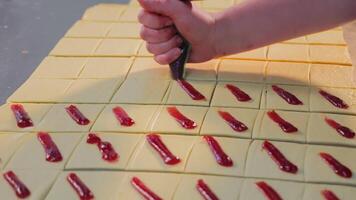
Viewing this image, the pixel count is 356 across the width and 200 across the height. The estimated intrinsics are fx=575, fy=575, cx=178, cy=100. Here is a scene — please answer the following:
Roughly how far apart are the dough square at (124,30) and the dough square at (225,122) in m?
0.47

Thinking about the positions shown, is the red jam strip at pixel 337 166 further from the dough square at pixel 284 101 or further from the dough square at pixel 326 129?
the dough square at pixel 284 101

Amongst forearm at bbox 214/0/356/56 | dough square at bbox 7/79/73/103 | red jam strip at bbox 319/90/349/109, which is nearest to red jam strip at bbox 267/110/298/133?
red jam strip at bbox 319/90/349/109

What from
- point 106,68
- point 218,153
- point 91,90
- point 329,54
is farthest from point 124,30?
point 218,153

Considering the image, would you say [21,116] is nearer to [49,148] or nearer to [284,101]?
[49,148]

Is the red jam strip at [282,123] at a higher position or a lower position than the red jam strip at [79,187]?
lower

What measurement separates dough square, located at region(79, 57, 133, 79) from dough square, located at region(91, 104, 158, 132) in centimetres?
15

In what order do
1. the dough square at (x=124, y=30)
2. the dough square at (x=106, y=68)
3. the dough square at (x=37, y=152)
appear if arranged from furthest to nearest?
the dough square at (x=124, y=30) < the dough square at (x=106, y=68) < the dough square at (x=37, y=152)

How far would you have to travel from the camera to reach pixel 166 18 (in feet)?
4.31

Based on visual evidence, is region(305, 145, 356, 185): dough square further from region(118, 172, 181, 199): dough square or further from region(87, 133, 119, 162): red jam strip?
region(87, 133, 119, 162): red jam strip

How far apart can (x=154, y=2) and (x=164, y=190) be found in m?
0.48

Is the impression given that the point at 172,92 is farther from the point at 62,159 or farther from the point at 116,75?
the point at 62,159

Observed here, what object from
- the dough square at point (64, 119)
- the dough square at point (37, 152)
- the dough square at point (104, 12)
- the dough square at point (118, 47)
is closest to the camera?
the dough square at point (37, 152)

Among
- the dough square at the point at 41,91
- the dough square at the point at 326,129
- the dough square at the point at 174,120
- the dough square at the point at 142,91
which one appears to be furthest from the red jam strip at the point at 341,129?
the dough square at the point at 41,91

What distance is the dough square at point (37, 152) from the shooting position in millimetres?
1061
